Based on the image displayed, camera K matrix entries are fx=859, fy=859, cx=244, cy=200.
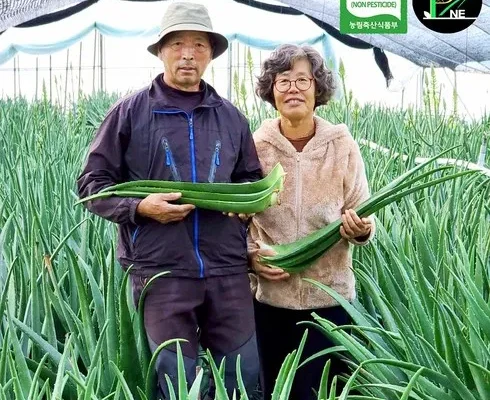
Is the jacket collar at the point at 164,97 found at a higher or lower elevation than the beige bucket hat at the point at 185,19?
lower

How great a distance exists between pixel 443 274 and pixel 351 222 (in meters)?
0.17

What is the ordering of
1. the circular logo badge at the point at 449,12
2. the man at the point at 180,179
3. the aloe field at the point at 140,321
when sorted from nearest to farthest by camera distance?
the aloe field at the point at 140,321 < the man at the point at 180,179 < the circular logo badge at the point at 449,12

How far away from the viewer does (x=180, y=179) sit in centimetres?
137

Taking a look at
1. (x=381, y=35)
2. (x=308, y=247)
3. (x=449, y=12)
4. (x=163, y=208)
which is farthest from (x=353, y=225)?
(x=381, y=35)

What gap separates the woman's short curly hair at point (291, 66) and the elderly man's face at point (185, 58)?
0.16 metres

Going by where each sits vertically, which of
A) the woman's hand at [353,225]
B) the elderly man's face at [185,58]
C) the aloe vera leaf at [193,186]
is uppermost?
the elderly man's face at [185,58]

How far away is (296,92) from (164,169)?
0.31 metres

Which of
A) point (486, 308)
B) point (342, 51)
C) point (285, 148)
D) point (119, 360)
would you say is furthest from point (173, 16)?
point (342, 51)

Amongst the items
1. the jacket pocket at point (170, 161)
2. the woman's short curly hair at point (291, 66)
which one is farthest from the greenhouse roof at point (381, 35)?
the jacket pocket at point (170, 161)

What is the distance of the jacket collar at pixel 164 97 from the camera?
4.53 feet

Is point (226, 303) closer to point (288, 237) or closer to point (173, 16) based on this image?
point (288, 237)

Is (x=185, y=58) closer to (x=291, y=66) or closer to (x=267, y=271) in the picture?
(x=291, y=66)

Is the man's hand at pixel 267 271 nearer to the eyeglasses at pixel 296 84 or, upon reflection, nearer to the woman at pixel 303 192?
the woman at pixel 303 192

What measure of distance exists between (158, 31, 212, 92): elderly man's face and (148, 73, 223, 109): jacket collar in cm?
2
